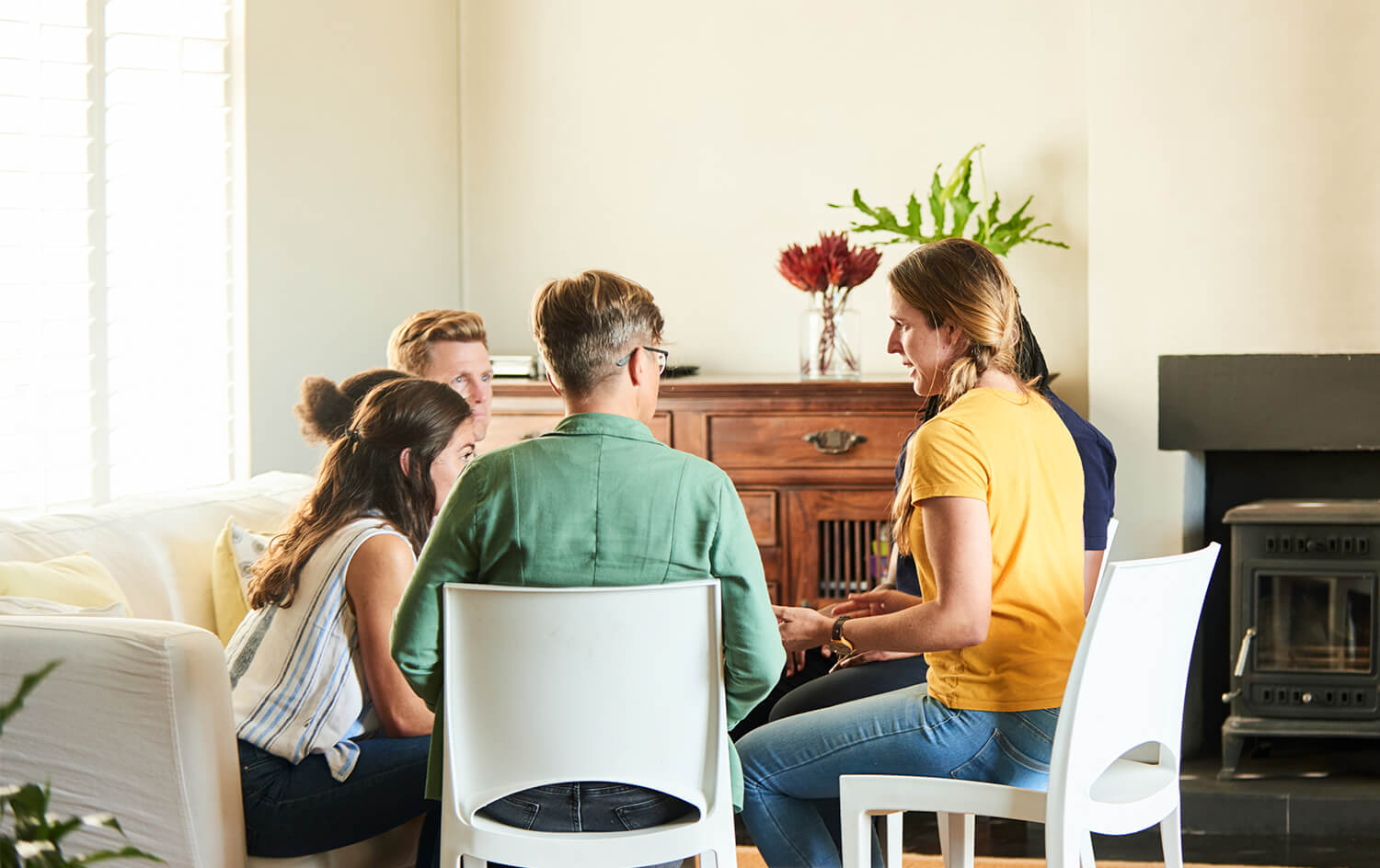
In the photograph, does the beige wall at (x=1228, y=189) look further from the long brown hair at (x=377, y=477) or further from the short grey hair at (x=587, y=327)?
the short grey hair at (x=587, y=327)

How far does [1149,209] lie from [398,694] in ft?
7.64

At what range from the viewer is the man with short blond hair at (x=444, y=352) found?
9.35 feet

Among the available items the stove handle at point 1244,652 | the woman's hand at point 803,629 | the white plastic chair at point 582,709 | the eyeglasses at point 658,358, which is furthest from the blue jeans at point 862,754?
the stove handle at point 1244,652

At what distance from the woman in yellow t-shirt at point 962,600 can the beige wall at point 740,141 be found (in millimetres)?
2227

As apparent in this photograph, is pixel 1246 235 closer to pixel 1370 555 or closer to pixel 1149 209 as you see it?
pixel 1149 209

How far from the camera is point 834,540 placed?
11.7ft

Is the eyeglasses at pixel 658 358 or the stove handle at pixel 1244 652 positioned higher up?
the eyeglasses at pixel 658 358

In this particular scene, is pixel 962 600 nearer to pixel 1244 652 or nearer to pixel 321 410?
pixel 321 410

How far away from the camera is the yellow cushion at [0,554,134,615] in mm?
1955

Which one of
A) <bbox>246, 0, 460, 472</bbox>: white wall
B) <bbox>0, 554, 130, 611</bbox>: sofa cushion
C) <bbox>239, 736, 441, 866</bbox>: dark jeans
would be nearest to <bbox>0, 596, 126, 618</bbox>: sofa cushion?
<bbox>0, 554, 130, 611</bbox>: sofa cushion

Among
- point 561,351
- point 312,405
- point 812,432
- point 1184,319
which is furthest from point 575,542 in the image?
point 1184,319

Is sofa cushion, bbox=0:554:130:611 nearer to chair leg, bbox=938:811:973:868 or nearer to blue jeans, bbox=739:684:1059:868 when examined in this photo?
blue jeans, bbox=739:684:1059:868

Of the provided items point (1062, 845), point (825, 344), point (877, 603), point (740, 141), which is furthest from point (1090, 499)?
point (740, 141)

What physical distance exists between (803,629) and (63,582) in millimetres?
1170
